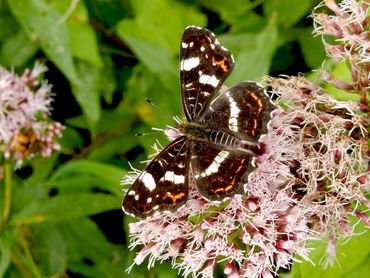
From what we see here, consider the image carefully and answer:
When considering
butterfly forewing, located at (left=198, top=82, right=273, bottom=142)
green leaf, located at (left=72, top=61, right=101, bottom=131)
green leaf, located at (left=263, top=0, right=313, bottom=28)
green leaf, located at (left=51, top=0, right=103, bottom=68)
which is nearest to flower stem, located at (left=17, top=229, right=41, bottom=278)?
green leaf, located at (left=72, top=61, right=101, bottom=131)

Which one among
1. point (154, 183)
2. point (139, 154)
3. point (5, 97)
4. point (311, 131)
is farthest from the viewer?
point (139, 154)

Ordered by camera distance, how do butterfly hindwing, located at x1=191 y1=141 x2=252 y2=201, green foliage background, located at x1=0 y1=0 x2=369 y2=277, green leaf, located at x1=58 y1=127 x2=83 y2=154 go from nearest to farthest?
butterfly hindwing, located at x1=191 y1=141 x2=252 y2=201
green foliage background, located at x1=0 y1=0 x2=369 y2=277
green leaf, located at x1=58 y1=127 x2=83 y2=154

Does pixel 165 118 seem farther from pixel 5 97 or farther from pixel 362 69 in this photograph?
pixel 362 69

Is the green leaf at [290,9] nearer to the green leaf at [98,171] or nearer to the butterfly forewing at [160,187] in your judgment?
the green leaf at [98,171]

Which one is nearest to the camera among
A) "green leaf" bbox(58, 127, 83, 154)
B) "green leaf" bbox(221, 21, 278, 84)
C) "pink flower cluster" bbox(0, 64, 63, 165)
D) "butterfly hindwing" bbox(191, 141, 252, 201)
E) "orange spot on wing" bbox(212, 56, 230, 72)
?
"butterfly hindwing" bbox(191, 141, 252, 201)

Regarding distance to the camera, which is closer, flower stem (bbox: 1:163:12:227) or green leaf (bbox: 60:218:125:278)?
flower stem (bbox: 1:163:12:227)

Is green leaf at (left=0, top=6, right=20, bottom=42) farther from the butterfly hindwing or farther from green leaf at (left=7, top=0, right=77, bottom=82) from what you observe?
the butterfly hindwing

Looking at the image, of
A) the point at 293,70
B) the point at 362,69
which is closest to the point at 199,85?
the point at 362,69
